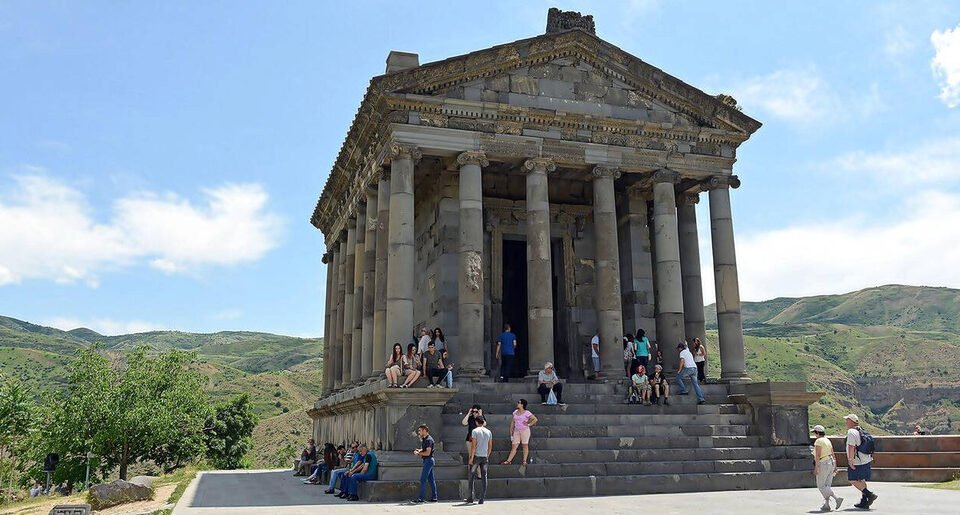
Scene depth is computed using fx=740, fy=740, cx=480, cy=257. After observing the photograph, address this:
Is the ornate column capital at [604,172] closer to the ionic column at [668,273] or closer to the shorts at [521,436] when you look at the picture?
the ionic column at [668,273]

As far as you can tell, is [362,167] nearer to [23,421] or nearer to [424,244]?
[424,244]

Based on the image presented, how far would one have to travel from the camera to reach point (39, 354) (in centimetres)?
11825

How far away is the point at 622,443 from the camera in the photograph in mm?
16516

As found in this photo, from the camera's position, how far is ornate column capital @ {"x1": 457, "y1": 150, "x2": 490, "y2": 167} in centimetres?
2023

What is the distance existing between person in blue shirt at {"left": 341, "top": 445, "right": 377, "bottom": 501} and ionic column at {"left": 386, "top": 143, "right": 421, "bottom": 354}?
15.0 ft

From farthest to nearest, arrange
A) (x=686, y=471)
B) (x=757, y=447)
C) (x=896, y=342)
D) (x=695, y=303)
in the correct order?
1. (x=896, y=342)
2. (x=695, y=303)
3. (x=757, y=447)
4. (x=686, y=471)

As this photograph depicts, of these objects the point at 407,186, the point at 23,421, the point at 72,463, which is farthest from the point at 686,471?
the point at 23,421

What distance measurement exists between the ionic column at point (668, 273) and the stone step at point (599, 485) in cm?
582

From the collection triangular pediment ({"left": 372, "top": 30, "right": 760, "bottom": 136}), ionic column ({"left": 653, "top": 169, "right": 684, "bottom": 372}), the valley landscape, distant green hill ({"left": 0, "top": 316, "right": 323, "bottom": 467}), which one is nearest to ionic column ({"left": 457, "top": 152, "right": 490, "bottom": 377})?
triangular pediment ({"left": 372, "top": 30, "right": 760, "bottom": 136})

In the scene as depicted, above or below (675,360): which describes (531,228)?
above

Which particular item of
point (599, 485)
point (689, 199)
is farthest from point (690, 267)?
point (599, 485)

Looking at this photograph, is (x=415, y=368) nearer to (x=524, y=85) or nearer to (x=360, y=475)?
(x=360, y=475)

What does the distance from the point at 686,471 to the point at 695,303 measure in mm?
8609

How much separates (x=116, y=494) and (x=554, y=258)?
1462cm
